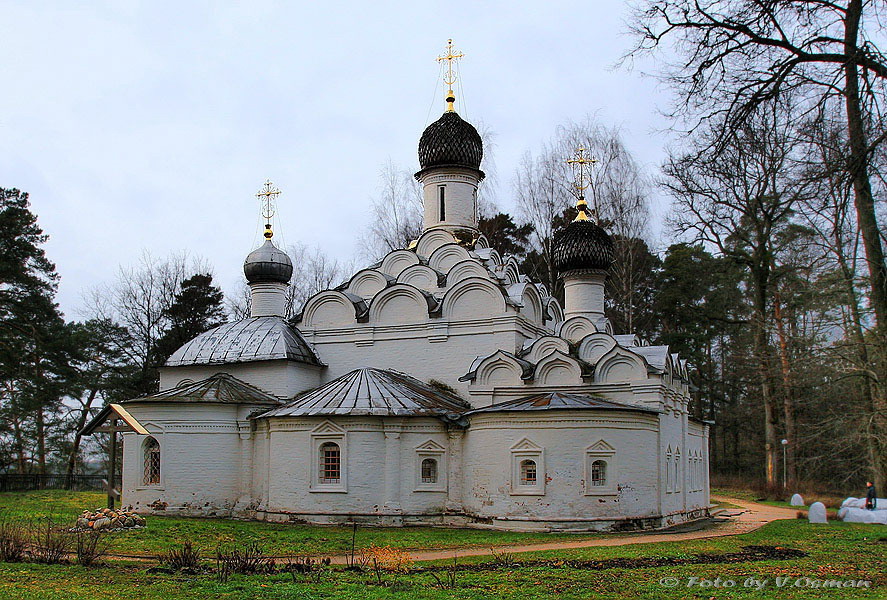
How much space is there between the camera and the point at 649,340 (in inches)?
1355

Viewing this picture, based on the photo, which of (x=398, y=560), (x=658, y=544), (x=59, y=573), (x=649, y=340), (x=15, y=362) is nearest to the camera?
(x=59, y=573)

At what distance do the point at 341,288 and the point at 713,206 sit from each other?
11.9 meters

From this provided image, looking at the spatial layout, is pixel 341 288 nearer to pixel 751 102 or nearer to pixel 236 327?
pixel 236 327

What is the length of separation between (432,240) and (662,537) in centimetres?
924

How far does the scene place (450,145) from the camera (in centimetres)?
2072

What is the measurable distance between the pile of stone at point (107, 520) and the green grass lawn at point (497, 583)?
13.3ft

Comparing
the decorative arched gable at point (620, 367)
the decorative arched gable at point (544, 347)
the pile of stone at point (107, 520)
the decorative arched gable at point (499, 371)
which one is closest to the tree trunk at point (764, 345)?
the decorative arched gable at point (620, 367)

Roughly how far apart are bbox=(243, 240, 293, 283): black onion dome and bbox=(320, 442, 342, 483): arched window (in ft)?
22.0

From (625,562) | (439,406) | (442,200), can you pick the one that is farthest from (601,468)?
(442,200)

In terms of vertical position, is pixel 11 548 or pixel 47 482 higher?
pixel 11 548

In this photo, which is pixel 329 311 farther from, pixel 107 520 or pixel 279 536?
pixel 107 520

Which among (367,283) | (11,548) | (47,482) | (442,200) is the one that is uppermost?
(442,200)

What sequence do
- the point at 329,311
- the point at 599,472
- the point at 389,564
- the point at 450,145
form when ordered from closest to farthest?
the point at 389,564, the point at 599,472, the point at 329,311, the point at 450,145

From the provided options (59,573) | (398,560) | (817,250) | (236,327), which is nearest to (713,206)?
(817,250)
